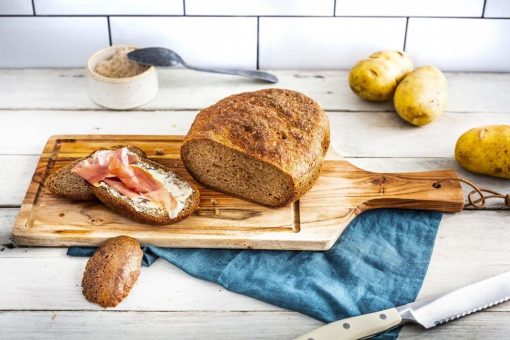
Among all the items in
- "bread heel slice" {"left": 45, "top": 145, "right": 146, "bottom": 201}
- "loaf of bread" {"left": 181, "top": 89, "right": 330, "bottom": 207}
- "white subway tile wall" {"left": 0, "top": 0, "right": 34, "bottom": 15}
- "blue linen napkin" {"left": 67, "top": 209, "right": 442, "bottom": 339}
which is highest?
"white subway tile wall" {"left": 0, "top": 0, "right": 34, "bottom": 15}

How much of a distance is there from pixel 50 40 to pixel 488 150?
1790mm

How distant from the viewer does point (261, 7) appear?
8.57 feet

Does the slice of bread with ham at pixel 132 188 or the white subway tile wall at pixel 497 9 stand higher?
the white subway tile wall at pixel 497 9

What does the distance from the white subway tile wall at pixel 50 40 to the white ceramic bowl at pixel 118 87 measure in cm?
22

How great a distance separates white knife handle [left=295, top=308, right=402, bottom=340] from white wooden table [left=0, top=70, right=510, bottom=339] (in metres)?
0.06

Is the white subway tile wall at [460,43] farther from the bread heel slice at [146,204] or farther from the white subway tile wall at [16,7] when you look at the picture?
the white subway tile wall at [16,7]

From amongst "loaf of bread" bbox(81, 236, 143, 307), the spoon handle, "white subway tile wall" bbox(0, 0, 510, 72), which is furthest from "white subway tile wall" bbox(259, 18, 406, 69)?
"loaf of bread" bbox(81, 236, 143, 307)

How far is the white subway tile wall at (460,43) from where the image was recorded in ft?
8.75

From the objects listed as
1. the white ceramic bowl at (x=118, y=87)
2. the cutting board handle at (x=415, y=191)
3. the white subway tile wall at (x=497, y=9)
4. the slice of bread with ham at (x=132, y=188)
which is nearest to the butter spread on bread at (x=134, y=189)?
the slice of bread with ham at (x=132, y=188)

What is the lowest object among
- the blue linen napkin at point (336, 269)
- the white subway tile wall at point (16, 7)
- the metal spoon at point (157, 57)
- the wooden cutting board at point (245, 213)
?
the blue linen napkin at point (336, 269)

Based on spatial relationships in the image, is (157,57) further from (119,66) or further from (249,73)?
(249,73)

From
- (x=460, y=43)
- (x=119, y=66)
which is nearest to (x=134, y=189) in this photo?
(x=119, y=66)

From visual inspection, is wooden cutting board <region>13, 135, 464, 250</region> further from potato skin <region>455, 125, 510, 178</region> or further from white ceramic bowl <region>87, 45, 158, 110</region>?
white ceramic bowl <region>87, 45, 158, 110</region>

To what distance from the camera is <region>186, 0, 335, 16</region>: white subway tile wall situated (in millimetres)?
2596
